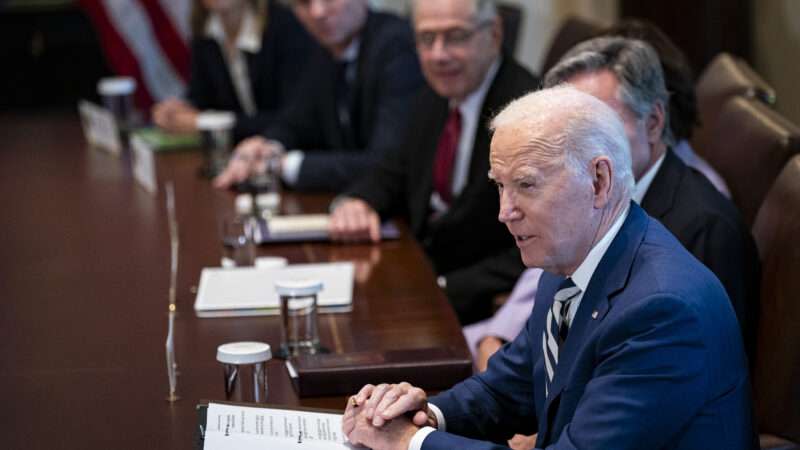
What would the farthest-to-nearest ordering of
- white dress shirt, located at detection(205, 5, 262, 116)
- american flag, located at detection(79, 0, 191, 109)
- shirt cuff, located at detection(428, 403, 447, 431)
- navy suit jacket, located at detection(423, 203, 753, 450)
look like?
american flag, located at detection(79, 0, 191, 109) → white dress shirt, located at detection(205, 5, 262, 116) → shirt cuff, located at detection(428, 403, 447, 431) → navy suit jacket, located at detection(423, 203, 753, 450)

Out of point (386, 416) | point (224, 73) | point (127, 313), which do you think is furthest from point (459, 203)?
point (224, 73)

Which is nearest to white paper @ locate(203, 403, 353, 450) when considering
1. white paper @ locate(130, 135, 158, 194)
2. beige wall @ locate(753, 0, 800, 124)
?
white paper @ locate(130, 135, 158, 194)

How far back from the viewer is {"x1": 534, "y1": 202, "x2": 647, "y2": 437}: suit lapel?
187cm

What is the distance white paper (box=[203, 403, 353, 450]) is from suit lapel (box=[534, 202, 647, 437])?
342 mm

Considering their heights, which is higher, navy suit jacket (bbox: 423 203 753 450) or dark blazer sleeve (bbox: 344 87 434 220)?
navy suit jacket (bbox: 423 203 753 450)

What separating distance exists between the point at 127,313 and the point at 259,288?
0.28 meters

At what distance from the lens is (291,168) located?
13.3 ft

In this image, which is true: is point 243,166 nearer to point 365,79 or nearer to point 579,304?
point 365,79

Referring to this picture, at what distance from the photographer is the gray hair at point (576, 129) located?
1843mm

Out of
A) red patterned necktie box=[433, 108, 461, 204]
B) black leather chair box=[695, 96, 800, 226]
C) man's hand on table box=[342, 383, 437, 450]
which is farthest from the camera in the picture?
red patterned necktie box=[433, 108, 461, 204]

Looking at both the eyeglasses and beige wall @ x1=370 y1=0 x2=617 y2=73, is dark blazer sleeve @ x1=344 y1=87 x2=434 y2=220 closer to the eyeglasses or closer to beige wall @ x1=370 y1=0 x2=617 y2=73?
the eyeglasses

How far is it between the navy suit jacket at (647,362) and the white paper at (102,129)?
2956 mm

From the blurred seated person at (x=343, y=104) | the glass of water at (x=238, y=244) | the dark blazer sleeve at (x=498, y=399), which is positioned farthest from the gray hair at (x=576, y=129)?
the blurred seated person at (x=343, y=104)

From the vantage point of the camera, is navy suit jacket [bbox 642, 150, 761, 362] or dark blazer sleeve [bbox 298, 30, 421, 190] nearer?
navy suit jacket [bbox 642, 150, 761, 362]
